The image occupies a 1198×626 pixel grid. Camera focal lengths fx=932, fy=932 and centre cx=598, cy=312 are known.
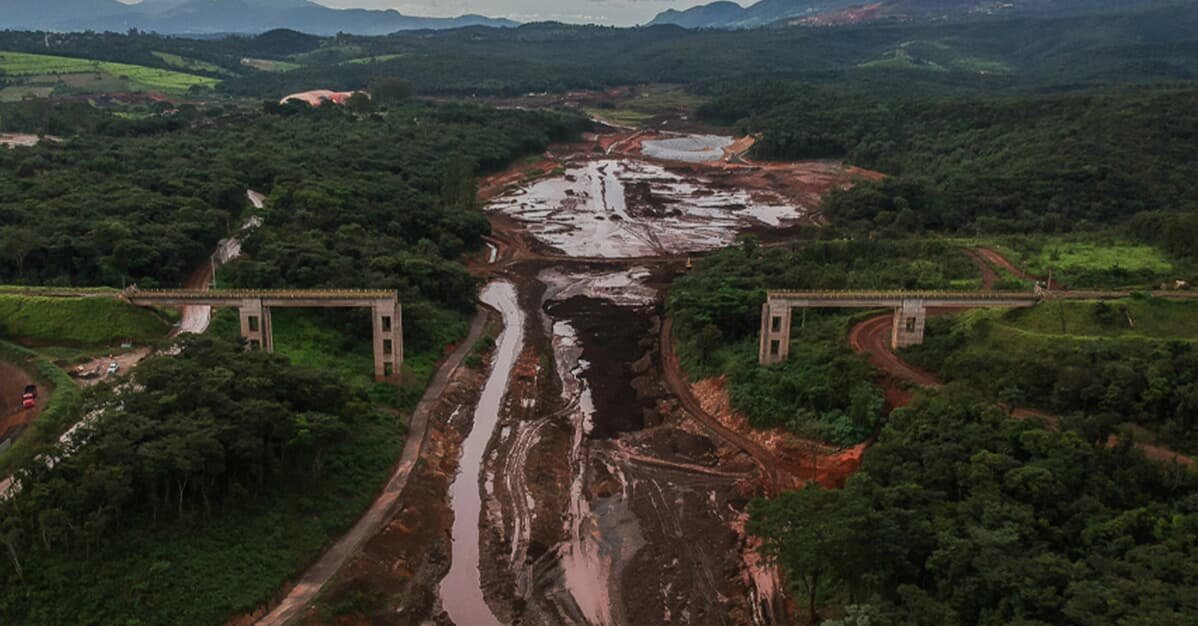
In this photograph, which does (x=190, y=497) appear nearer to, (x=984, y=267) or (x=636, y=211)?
(x=984, y=267)

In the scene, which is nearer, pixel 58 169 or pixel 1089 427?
pixel 1089 427

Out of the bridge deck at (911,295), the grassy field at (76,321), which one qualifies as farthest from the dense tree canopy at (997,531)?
the grassy field at (76,321)

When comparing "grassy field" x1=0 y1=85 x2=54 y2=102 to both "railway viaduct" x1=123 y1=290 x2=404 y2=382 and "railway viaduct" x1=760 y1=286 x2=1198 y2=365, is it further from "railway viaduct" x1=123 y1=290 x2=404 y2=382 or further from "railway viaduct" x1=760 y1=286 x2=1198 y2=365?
"railway viaduct" x1=760 y1=286 x2=1198 y2=365

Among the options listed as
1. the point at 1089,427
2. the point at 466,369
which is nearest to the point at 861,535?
the point at 1089,427

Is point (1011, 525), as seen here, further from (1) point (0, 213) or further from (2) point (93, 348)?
(1) point (0, 213)

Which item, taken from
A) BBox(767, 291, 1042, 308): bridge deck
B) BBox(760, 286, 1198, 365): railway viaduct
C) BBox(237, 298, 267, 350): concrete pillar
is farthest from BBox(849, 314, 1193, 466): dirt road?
BBox(237, 298, 267, 350): concrete pillar

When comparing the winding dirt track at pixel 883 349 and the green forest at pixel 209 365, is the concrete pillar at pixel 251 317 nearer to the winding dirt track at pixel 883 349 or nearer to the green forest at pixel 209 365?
the green forest at pixel 209 365
